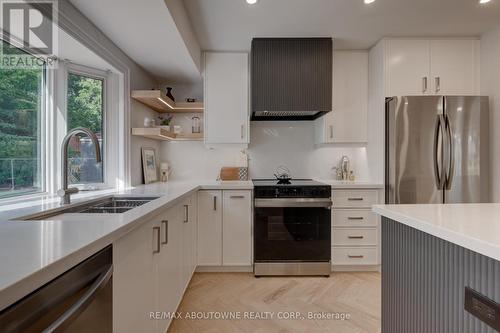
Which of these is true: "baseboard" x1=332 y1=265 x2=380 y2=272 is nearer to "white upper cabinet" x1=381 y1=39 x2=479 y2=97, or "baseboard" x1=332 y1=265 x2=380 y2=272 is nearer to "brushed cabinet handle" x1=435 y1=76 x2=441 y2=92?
"white upper cabinet" x1=381 y1=39 x2=479 y2=97

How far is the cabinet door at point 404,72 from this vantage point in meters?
2.68

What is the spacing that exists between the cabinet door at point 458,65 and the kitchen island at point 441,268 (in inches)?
77.9

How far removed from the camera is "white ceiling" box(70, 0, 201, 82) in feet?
5.36

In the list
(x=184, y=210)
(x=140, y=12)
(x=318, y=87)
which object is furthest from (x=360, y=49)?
(x=184, y=210)

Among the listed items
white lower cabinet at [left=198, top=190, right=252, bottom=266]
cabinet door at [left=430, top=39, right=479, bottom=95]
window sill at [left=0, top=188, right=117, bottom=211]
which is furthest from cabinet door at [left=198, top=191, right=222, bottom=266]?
cabinet door at [left=430, top=39, right=479, bottom=95]

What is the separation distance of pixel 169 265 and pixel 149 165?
1480 mm

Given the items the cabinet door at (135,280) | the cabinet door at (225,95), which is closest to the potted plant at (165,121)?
the cabinet door at (225,95)

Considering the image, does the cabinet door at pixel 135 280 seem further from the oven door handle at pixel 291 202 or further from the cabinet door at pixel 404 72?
the cabinet door at pixel 404 72

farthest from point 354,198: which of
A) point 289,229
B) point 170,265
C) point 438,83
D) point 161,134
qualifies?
point 161,134

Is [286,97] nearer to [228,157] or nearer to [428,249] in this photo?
[228,157]

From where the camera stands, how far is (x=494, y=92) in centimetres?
256

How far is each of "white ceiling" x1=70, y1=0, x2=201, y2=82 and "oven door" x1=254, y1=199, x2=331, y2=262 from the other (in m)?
1.56

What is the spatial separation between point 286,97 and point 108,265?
2.26 meters

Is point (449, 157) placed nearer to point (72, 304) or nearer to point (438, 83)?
point (438, 83)
